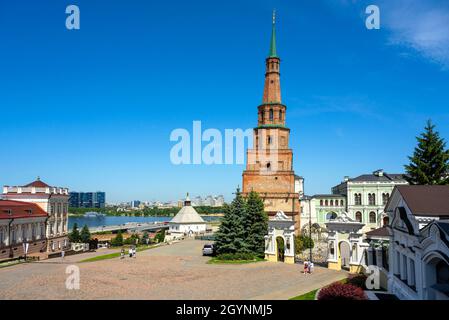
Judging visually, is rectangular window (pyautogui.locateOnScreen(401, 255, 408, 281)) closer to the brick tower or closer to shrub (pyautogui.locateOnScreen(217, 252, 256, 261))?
shrub (pyautogui.locateOnScreen(217, 252, 256, 261))

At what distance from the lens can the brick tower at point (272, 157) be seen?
4581 centimetres

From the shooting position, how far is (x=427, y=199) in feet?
53.3

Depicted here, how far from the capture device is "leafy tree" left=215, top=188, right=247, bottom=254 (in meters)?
30.6

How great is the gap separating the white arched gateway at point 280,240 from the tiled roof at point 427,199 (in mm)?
12002

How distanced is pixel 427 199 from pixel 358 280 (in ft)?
23.2

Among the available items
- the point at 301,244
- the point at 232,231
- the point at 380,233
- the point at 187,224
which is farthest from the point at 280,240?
the point at 187,224

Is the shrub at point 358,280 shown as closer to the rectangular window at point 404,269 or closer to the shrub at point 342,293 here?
the rectangular window at point 404,269

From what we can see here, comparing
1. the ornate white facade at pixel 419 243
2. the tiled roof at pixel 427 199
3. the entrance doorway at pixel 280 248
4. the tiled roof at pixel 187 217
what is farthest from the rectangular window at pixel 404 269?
the tiled roof at pixel 187 217

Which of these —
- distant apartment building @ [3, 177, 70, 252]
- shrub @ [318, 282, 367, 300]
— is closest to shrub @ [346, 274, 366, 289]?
shrub @ [318, 282, 367, 300]

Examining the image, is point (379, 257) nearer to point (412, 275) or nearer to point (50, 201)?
point (412, 275)

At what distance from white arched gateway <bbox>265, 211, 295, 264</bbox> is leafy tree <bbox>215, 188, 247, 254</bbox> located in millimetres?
2128
